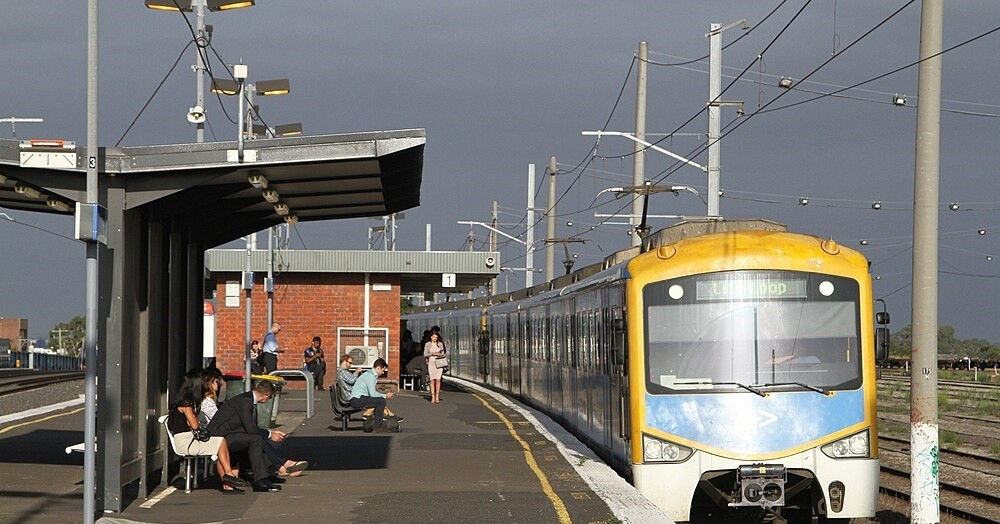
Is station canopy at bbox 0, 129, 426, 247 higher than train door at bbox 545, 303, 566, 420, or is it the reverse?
station canopy at bbox 0, 129, 426, 247

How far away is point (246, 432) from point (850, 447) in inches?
235

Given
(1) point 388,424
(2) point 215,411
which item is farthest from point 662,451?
(1) point 388,424

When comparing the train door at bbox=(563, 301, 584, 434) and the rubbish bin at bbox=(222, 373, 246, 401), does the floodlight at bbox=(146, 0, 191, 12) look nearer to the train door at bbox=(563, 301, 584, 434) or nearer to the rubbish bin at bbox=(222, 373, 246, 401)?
the rubbish bin at bbox=(222, 373, 246, 401)

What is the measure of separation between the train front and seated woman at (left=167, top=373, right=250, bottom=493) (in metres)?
4.12

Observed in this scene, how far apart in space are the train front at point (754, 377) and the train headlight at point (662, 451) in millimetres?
11

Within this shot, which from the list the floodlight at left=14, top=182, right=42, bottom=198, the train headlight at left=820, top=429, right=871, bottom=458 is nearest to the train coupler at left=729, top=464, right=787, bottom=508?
the train headlight at left=820, top=429, right=871, bottom=458

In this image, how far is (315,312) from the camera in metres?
39.2

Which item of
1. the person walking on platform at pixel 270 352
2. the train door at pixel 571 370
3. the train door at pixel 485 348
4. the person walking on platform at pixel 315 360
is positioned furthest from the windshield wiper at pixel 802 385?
the train door at pixel 485 348

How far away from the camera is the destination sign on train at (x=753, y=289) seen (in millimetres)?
13844

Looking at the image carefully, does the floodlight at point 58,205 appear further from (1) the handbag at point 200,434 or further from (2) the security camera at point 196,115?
(2) the security camera at point 196,115

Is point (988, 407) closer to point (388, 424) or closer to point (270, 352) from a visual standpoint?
point (270, 352)

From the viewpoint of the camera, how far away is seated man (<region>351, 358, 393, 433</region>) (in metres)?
22.5

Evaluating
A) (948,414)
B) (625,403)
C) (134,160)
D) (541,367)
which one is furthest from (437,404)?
(134,160)

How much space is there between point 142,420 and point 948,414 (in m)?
24.3
